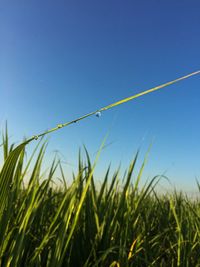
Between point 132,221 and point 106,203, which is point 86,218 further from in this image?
point 132,221

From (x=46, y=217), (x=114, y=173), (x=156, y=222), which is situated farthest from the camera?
(x=156, y=222)

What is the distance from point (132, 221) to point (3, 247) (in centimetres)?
70

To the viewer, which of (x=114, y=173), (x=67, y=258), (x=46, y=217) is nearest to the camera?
(x=67, y=258)

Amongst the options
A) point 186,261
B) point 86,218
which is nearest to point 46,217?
point 86,218

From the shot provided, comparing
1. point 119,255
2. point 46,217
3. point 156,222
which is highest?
point 156,222

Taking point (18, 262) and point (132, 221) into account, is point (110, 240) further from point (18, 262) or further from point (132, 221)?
point (18, 262)

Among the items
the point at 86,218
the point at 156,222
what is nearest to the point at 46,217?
the point at 86,218

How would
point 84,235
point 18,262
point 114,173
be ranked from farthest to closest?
point 114,173, point 84,235, point 18,262

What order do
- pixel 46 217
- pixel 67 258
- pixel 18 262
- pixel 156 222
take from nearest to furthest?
pixel 18 262
pixel 67 258
pixel 46 217
pixel 156 222

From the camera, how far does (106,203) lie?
1.58 metres

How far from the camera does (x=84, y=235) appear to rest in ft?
4.66

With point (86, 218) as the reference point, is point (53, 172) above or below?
above

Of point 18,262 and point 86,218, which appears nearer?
point 18,262

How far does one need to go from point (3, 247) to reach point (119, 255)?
45 centimetres
